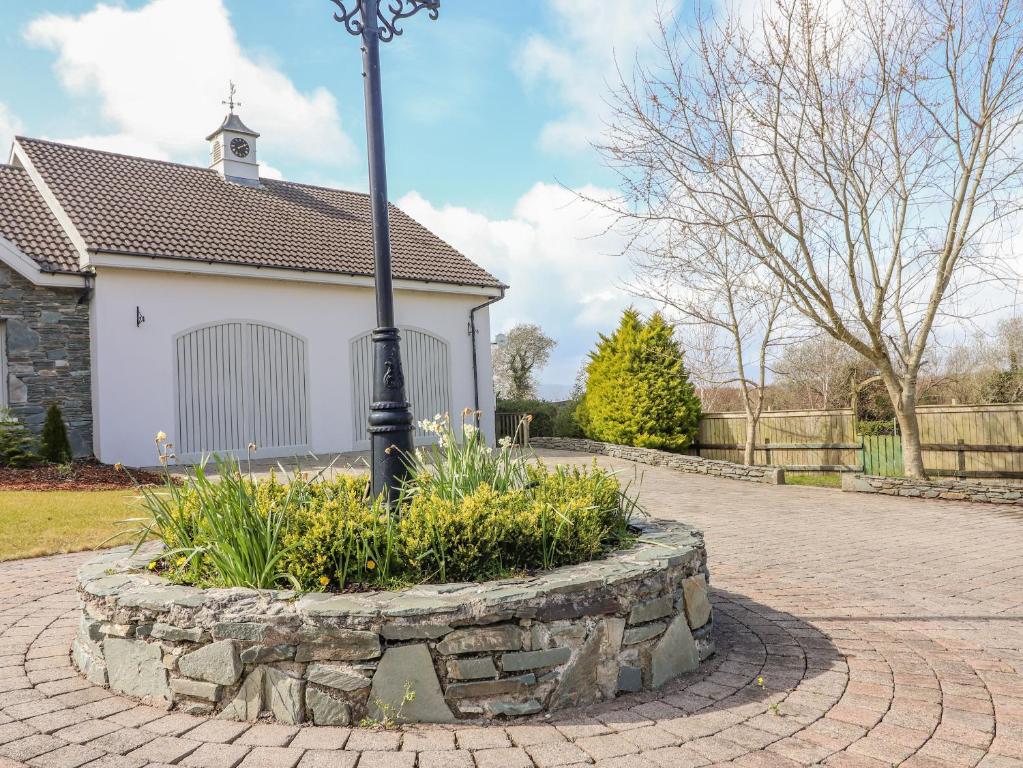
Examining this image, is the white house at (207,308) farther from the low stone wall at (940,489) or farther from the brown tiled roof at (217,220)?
the low stone wall at (940,489)

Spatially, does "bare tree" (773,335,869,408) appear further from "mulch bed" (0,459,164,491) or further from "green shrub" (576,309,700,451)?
"mulch bed" (0,459,164,491)

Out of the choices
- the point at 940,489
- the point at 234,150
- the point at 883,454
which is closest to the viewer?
the point at 940,489

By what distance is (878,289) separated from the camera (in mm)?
11453

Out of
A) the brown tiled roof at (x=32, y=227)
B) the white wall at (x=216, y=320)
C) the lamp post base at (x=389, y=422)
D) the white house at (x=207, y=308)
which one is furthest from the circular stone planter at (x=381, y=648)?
the brown tiled roof at (x=32, y=227)

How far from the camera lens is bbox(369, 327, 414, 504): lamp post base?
4359 mm

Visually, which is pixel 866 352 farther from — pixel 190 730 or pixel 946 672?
pixel 190 730

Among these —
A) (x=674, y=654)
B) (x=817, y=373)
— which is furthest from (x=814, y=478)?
(x=674, y=654)

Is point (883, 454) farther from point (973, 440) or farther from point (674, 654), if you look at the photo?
point (674, 654)

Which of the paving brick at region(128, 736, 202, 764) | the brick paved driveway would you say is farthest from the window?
the paving brick at region(128, 736, 202, 764)

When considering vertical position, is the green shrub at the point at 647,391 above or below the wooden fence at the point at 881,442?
above

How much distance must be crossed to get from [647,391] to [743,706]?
13292 mm

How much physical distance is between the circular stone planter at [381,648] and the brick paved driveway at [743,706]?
3.8 inches

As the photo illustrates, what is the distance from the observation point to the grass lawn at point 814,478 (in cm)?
1449

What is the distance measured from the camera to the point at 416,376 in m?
16.3
